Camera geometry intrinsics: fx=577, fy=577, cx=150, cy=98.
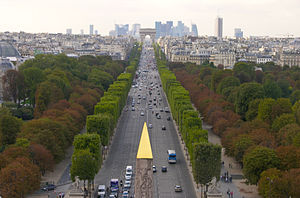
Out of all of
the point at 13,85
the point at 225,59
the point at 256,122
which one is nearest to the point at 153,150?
the point at 256,122

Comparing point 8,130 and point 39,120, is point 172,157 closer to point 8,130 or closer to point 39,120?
point 39,120

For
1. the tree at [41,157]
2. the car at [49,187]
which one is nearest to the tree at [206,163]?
the car at [49,187]

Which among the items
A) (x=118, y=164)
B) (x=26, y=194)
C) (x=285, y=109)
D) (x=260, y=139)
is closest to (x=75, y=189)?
(x=26, y=194)

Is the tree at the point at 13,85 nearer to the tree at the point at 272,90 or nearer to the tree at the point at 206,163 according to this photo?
the tree at the point at 272,90

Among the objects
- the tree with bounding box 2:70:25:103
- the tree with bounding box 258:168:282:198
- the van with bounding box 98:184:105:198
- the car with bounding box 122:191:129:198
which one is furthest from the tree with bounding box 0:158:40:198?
the tree with bounding box 2:70:25:103

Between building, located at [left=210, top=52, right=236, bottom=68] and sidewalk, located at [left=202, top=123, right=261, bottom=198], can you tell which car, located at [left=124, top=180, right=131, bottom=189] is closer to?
sidewalk, located at [left=202, top=123, right=261, bottom=198]
